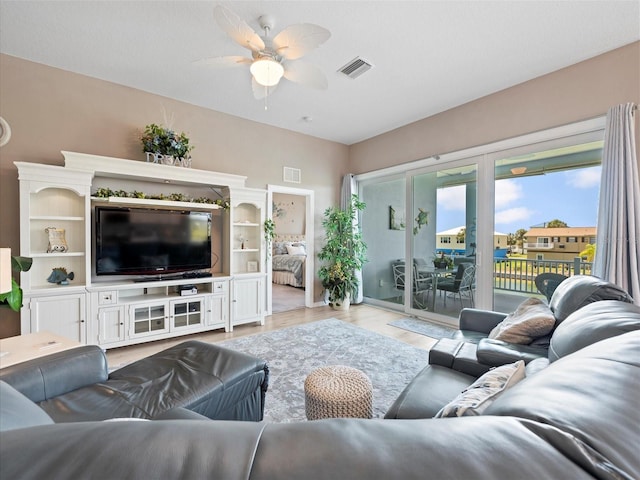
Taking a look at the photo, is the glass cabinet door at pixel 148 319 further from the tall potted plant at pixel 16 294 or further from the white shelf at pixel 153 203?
the white shelf at pixel 153 203

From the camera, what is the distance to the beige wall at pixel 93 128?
2930mm

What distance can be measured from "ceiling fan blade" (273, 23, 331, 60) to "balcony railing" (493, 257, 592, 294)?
323 cm

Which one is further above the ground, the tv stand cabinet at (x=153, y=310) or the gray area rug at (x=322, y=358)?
the tv stand cabinet at (x=153, y=310)

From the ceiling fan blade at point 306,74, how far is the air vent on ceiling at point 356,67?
0.69 meters

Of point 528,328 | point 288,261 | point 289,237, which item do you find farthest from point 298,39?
point 289,237

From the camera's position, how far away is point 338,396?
1.53 m

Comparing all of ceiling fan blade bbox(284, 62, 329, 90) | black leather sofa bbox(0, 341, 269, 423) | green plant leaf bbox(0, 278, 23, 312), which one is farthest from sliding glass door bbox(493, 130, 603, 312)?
green plant leaf bbox(0, 278, 23, 312)

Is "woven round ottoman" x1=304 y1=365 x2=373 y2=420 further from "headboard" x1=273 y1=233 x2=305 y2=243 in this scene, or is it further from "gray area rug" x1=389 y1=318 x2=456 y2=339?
"headboard" x1=273 y1=233 x2=305 y2=243

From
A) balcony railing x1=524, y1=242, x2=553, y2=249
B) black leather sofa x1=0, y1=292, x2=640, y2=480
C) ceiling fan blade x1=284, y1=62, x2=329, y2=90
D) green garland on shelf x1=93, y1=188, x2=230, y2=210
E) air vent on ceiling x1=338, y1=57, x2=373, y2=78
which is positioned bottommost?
black leather sofa x1=0, y1=292, x2=640, y2=480

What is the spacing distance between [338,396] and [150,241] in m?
2.99

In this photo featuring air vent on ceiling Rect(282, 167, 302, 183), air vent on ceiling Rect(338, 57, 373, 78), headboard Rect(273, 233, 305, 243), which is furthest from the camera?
headboard Rect(273, 233, 305, 243)

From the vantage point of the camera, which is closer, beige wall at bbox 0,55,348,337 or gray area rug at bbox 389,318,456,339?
beige wall at bbox 0,55,348,337

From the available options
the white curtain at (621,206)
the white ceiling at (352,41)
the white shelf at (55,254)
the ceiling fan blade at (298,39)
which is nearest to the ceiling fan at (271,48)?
the ceiling fan blade at (298,39)

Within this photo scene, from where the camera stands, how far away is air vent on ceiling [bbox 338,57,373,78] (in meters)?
2.91
